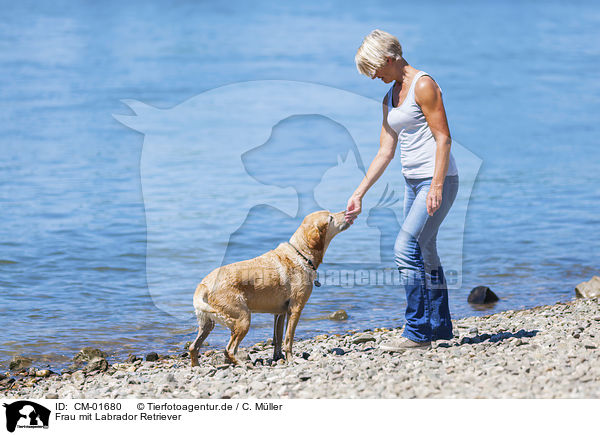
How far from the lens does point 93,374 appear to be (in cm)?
723

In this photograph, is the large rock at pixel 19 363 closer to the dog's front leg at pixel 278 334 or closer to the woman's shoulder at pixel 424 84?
the dog's front leg at pixel 278 334

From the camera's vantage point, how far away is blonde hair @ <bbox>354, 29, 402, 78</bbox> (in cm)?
589

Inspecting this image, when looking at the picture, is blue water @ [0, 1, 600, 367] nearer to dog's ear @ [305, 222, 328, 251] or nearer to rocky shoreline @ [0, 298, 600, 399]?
rocky shoreline @ [0, 298, 600, 399]

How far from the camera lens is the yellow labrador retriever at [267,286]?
6230mm

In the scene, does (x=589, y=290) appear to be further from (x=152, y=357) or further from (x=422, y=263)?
(x=152, y=357)

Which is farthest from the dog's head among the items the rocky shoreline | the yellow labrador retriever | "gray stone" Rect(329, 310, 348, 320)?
"gray stone" Rect(329, 310, 348, 320)

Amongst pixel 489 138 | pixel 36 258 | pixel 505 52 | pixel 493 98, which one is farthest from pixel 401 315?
pixel 505 52

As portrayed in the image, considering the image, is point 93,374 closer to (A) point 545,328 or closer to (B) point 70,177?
(A) point 545,328

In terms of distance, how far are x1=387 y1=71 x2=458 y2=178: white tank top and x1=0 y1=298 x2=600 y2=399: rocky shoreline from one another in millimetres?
1544

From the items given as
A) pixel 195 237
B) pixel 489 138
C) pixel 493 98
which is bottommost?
pixel 195 237

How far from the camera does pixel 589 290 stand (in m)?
9.55

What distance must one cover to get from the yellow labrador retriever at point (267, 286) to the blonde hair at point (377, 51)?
1370mm

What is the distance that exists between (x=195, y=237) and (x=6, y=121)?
11361mm

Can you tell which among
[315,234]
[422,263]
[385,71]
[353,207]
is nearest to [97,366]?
[315,234]
